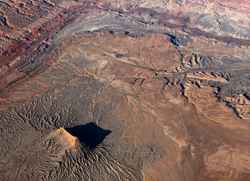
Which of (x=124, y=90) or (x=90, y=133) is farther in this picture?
(x=124, y=90)

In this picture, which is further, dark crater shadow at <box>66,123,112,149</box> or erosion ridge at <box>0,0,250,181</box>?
dark crater shadow at <box>66,123,112,149</box>

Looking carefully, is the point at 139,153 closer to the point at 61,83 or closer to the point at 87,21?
the point at 61,83

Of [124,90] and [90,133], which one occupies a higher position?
[124,90]

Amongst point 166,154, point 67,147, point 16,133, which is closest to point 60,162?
point 67,147

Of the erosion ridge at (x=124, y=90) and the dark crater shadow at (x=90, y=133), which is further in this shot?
the dark crater shadow at (x=90, y=133)
